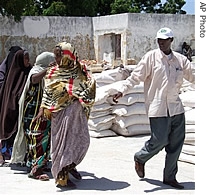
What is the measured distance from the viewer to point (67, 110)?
13.6ft

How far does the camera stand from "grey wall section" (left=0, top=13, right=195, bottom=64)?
19.8 meters

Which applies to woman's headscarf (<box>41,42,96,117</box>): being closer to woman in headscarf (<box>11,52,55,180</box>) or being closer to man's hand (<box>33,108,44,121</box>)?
man's hand (<box>33,108,44,121</box>)

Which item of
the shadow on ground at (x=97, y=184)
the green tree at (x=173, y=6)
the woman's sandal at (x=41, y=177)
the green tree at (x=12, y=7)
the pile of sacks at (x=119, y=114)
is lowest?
the shadow on ground at (x=97, y=184)

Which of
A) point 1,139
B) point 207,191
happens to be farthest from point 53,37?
point 207,191

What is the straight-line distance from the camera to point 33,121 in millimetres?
4594

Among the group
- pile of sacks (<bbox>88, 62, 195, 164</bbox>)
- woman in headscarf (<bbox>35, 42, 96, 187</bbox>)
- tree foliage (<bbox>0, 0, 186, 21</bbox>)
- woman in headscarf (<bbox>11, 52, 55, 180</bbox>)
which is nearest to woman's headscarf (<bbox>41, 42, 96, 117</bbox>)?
woman in headscarf (<bbox>35, 42, 96, 187</bbox>)

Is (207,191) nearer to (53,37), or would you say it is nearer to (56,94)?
(56,94)

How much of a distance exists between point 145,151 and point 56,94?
0.93 m

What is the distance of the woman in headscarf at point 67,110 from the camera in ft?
13.4

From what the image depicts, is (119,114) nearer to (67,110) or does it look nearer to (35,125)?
(35,125)

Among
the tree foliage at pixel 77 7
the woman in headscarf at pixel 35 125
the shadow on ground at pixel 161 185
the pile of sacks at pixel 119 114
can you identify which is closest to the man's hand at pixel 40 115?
the woman in headscarf at pixel 35 125

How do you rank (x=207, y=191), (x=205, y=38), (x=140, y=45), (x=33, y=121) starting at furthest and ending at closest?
(x=140, y=45)
(x=33, y=121)
(x=207, y=191)
(x=205, y=38)

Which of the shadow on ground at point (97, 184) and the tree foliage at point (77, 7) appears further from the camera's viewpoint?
the tree foliage at point (77, 7)

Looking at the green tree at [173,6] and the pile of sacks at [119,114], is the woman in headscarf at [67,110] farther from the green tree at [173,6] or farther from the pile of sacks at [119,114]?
the green tree at [173,6]
